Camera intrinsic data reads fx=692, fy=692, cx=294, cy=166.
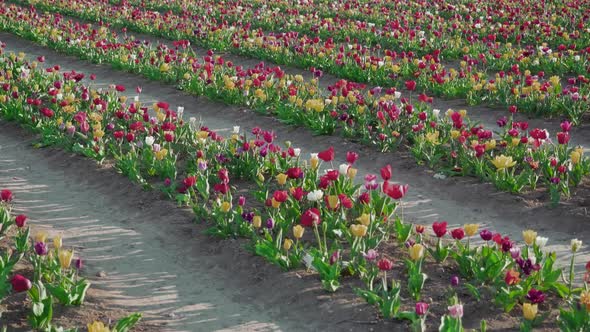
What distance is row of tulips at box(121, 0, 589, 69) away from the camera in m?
12.5

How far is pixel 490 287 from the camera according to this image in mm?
4711

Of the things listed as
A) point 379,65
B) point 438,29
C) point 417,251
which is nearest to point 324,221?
point 417,251

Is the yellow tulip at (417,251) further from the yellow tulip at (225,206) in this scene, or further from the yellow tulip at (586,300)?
the yellow tulip at (225,206)

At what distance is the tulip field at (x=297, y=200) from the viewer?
4723mm

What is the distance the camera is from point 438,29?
53.1 ft

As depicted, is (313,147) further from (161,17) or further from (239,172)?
(161,17)

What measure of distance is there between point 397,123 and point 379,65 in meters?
3.13

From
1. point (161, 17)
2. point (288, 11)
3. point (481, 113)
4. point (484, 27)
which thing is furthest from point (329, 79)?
point (161, 17)

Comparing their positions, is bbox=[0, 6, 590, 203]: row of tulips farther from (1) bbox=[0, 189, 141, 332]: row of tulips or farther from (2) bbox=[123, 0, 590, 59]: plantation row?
(1) bbox=[0, 189, 141, 332]: row of tulips

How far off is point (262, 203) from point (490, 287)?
8.54 feet

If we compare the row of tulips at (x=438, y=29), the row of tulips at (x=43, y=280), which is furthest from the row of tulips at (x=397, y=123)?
the row of tulips at (x=43, y=280)

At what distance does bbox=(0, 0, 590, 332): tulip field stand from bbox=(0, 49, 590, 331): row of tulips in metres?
0.02

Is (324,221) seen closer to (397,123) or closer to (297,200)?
(297,200)

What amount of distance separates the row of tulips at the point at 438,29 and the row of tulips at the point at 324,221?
19.9 ft
